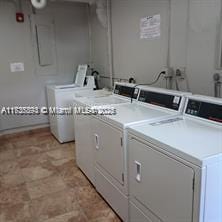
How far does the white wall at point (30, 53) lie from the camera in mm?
3902

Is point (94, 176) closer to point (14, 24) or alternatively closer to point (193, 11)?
point (193, 11)

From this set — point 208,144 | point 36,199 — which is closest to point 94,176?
point 36,199

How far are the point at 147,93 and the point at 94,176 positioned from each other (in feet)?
→ 3.41

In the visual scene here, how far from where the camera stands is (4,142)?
3.96m

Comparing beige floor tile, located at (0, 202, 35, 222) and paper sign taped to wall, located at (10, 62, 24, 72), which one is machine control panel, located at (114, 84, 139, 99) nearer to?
beige floor tile, located at (0, 202, 35, 222)

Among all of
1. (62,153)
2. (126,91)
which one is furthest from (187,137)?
(62,153)

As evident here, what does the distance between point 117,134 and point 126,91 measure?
905 millimetres

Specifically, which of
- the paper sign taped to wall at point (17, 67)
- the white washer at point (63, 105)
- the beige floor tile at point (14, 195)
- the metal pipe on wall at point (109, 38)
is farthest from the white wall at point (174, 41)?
the beige floor tile at point (14, 195)

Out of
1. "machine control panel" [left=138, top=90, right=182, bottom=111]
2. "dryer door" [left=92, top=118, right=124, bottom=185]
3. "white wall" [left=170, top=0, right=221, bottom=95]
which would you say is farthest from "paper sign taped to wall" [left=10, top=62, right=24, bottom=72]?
"white wall" [left=170, top=0, right=221, bottom=95]

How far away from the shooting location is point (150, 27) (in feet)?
9.04

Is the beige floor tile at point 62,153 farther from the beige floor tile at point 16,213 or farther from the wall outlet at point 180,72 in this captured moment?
the wall outlet at point 180,72

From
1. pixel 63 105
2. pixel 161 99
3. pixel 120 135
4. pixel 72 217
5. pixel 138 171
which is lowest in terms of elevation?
pixel 72 217

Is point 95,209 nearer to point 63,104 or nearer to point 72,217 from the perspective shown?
point 72,217

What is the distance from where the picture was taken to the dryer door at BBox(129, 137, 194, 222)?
123 cm
